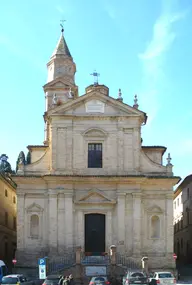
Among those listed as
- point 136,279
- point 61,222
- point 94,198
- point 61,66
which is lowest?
point 136,279

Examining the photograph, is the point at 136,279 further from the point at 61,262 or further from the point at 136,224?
the point at 136,224

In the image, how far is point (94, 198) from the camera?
42.3m

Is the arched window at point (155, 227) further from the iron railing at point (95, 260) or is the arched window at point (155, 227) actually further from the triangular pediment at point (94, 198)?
the iron railing at point (95, 260)

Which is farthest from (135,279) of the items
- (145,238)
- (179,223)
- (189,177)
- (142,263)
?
(179,223)

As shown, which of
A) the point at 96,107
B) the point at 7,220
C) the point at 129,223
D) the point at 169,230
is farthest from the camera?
the point at 7,220

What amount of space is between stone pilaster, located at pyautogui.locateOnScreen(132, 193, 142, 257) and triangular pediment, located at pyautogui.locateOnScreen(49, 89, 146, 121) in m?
6.95

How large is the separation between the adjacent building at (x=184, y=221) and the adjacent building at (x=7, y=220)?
18.8 m

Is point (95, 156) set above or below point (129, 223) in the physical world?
above

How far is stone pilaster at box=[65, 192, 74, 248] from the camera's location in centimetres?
4138

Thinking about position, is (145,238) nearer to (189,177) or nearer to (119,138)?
(119,138)

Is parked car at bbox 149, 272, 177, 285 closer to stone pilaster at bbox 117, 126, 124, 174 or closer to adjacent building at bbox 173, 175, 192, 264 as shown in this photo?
stone pilaster at bbox 117, 126, 124, 174

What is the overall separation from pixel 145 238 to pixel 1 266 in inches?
489

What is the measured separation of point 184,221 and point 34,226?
74.0 ft

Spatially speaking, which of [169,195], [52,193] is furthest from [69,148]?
[169,195]
